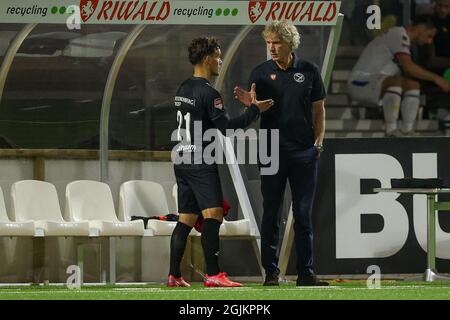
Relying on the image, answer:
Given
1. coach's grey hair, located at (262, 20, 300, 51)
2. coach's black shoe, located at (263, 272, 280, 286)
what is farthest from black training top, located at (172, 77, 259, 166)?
coach's black shoe, located at (263, 272, 280, 286)

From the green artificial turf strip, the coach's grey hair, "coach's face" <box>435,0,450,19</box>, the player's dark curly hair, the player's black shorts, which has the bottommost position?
the green artificial turf strip

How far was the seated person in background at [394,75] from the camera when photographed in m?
16.6

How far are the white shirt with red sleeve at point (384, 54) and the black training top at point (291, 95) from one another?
5.03 metres

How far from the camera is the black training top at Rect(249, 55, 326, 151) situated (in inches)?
454

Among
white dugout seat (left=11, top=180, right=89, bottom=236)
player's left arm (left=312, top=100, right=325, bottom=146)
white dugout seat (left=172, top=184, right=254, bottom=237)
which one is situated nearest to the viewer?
player's left arm (left=312, top=100, right=325, bottom=146)

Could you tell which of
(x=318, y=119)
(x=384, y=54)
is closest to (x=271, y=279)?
(x=318, y=119)

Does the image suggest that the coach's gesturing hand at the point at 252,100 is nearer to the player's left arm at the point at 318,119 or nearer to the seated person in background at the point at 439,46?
the player's left arm at the point at 318,119

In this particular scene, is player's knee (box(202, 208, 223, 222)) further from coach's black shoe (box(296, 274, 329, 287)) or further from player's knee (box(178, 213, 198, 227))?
coach's black shoe (box(296, 274, 329, 287))

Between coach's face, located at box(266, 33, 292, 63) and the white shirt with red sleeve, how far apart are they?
16.8 ft

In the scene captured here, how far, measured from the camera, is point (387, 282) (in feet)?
43.5
